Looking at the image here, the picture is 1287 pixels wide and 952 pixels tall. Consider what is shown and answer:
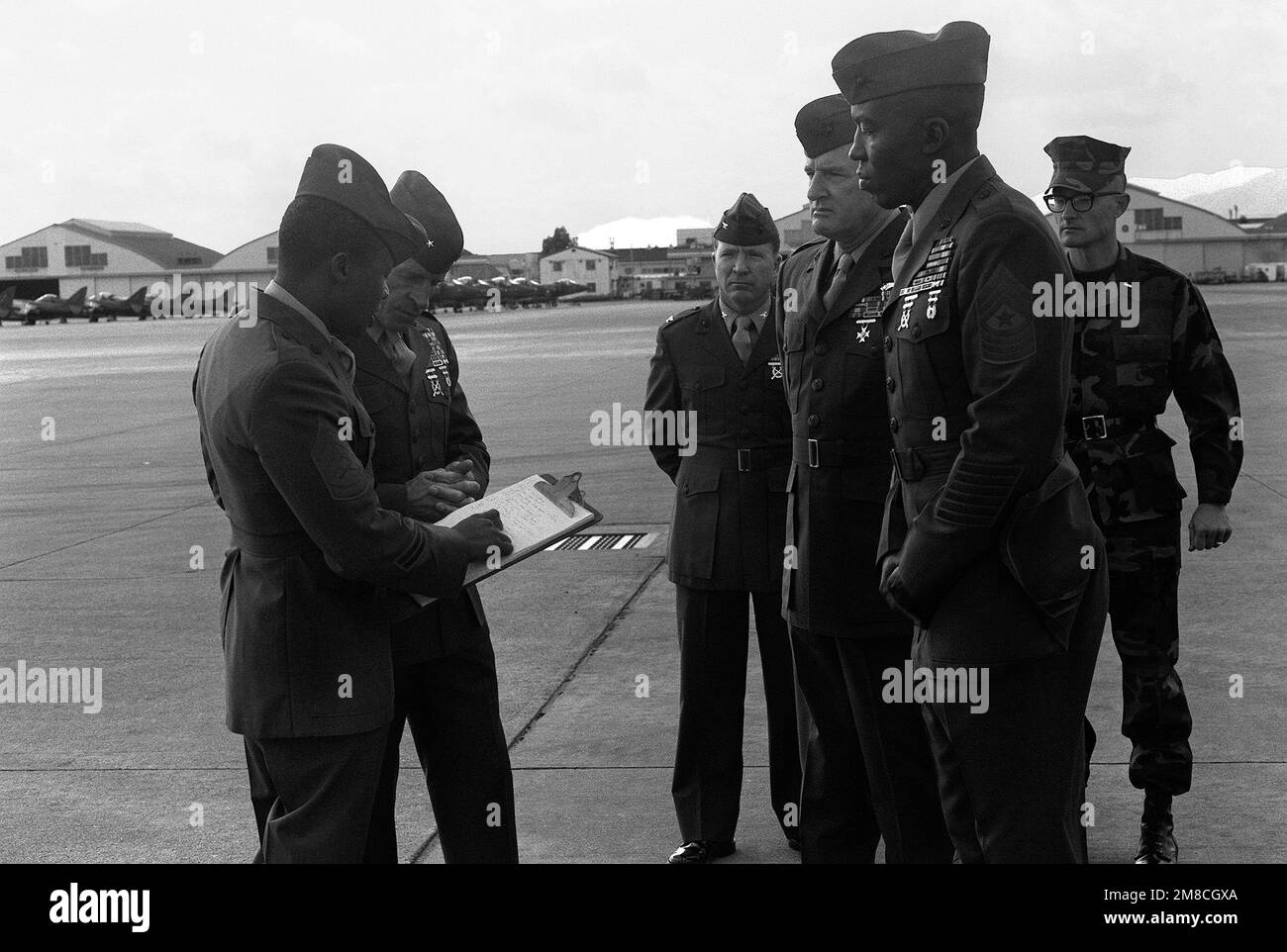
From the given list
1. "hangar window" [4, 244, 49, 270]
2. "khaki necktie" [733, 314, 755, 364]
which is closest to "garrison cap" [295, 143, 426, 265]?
"khaki necktie" [733, 314, 755, 364]

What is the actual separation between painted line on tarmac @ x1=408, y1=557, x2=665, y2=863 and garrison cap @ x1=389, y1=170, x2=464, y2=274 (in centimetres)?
140

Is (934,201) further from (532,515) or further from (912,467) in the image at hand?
(532,515)

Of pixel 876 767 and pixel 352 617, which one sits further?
pixel 876 767

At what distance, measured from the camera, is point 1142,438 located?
3947mm

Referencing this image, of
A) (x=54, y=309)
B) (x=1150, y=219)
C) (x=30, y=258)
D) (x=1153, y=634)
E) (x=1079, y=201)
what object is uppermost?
(x=1150, y=219)

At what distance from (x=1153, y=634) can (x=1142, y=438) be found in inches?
21.3

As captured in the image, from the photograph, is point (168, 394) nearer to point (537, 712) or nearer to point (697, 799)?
point (537, 712)

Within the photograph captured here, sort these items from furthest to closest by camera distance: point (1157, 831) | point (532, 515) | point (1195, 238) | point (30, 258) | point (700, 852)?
point (30, 258) < point (1195, 238) < point (700, 852) < point (1157, 831) < point (532, 515)

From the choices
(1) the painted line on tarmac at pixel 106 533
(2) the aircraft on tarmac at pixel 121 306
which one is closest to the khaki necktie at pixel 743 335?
(1) the painted line on tarmac at pixel 106 533

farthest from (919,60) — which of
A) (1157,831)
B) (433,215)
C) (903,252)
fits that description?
(1157,831)

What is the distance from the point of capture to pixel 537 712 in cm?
552

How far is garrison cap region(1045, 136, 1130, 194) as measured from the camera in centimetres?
396

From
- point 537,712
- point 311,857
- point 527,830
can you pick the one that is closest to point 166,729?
point 537,712
